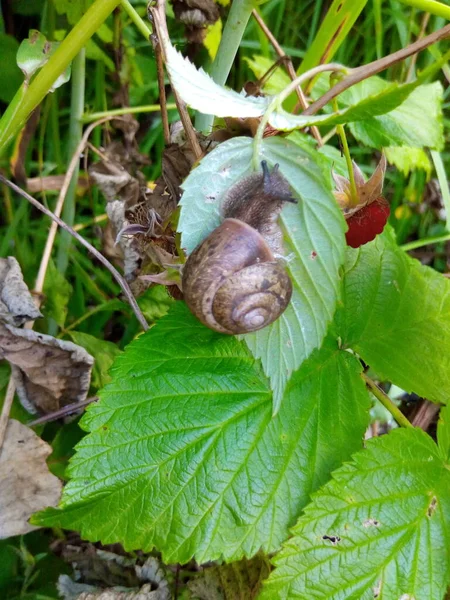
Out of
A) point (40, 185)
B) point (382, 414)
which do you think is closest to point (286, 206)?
point (382, 414)

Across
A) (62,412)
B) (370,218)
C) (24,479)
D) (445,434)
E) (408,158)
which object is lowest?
(24,479)

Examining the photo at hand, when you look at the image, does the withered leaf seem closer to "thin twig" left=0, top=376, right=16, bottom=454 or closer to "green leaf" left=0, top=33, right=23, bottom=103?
"thin twig" left=0, top=376, right=16, bottom=454

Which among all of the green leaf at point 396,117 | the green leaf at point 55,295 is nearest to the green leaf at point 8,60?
the green leaf at point 55,295

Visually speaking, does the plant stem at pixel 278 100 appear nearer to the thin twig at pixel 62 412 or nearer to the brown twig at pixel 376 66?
the brown twig at pixel 376 66

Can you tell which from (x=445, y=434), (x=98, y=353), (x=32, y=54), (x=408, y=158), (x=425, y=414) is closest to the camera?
(x=32, y=54)

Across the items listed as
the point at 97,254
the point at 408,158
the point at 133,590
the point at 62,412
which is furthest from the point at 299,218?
the point at 408,158

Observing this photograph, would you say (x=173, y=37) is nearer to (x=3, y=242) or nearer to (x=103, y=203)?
(x=103, y=203)

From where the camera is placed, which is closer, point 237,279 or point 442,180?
point 237,279

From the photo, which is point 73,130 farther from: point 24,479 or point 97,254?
point 24,479
